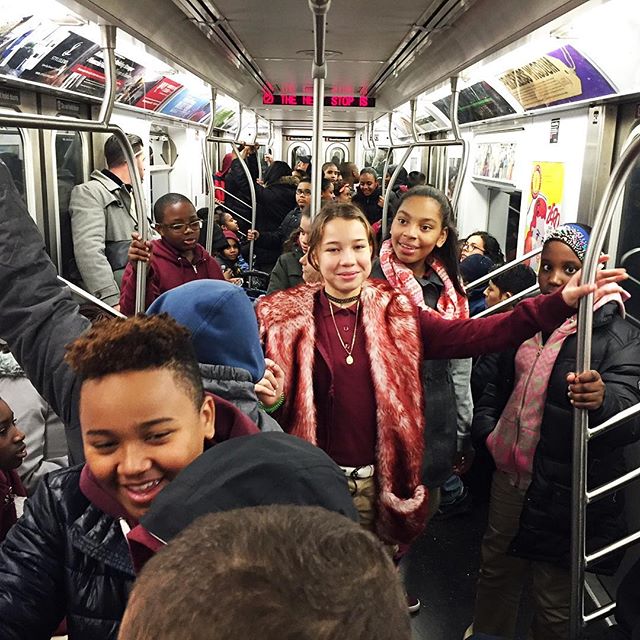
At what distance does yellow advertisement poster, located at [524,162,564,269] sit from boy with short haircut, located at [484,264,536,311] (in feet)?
6.06

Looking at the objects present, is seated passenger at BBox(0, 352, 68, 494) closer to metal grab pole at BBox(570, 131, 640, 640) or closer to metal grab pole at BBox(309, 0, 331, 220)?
metal grab pole at BBox(309, 0, 331, 220)

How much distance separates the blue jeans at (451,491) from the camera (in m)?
3.57

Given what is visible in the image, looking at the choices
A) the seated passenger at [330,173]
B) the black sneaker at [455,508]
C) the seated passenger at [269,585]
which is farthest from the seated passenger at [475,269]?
the seated passenger at [330,173]

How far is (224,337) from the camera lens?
4.34ft

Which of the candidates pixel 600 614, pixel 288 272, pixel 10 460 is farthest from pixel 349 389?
pixel 288 272

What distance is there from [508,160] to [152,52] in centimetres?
449

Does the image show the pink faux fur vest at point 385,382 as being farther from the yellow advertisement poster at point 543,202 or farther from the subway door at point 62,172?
the yellow advertisement poster at point 543,202

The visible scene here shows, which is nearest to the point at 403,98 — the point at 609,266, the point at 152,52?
the point at 609,266

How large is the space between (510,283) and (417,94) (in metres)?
1.53

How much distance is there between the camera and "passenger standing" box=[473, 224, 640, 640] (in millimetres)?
2014

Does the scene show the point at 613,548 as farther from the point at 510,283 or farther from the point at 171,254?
the point at 171,254

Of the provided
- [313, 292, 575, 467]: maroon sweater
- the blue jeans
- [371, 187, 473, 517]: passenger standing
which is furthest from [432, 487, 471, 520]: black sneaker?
[313, 292, 575, 467]: maroon sweater

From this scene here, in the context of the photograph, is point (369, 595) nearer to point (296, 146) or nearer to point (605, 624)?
point (605, 624)

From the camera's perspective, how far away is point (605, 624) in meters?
2.66
